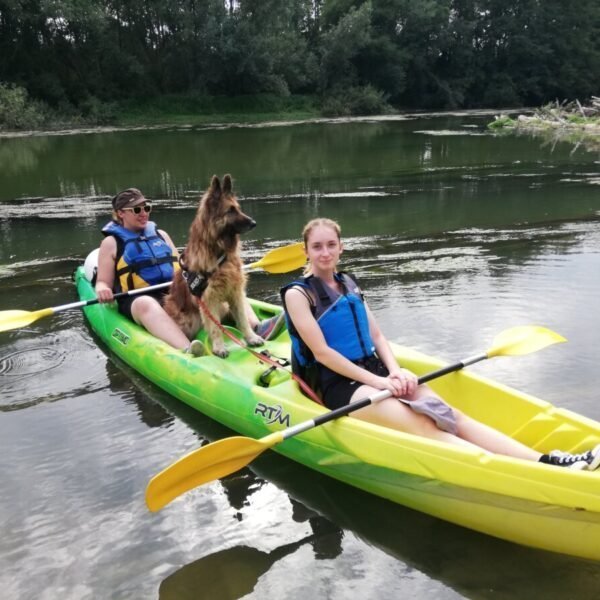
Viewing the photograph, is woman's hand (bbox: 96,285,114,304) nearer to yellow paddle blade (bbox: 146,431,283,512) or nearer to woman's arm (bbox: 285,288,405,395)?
woman's arm (bbox: 285,288,405,395)

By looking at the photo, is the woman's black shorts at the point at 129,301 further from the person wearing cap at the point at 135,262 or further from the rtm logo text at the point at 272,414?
the rtm logo text at the point at 272,414

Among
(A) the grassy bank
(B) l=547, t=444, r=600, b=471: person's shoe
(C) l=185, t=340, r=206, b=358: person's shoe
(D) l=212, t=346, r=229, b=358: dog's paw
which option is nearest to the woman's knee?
(C) l=185, t=340, r=206, b=358: person's shoe

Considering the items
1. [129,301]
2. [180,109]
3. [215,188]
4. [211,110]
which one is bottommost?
[129,301]

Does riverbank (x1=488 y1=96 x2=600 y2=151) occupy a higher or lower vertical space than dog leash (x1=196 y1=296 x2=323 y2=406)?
higher

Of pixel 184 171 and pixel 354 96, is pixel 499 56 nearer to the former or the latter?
pixel 354 96

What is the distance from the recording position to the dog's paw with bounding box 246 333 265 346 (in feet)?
14.6

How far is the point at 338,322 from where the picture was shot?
3.21 metres

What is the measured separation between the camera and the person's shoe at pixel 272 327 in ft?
15.0

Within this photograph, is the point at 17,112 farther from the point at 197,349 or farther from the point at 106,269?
the point at 197,349

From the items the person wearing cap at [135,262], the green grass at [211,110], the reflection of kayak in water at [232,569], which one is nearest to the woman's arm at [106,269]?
the person wearing cap at [135,262]

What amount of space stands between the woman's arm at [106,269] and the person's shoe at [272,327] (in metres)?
1.17

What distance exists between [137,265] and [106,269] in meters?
0.24

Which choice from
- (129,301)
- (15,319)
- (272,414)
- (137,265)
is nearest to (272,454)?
(272,414)

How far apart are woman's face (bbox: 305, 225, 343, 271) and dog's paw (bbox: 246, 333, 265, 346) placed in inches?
53.3
